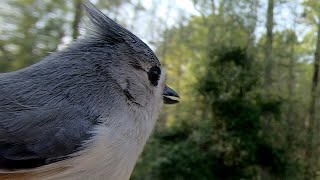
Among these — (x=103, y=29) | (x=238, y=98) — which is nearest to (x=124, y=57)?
(x=103, y=29)

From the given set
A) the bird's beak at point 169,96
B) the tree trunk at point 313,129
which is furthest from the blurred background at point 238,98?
the bird's beak at point 169,96

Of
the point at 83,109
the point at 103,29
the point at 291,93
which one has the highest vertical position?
the point at 291,93

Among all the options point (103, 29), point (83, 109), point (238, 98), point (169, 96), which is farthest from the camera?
point (238, 98)

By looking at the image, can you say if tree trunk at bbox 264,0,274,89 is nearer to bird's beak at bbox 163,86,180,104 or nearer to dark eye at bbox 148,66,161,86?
bird's beak at bbox 163,86,180,104

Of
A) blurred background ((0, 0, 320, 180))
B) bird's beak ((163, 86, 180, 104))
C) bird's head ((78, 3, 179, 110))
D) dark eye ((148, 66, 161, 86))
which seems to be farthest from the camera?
blurred background ((0, 0, 320, 180))

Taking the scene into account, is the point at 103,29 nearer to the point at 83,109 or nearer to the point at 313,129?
the point at 83,109

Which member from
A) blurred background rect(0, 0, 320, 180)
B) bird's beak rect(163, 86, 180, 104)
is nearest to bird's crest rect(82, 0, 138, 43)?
bird's beak rect(163, 86, 180, 104)

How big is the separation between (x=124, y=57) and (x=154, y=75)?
0.14 meters

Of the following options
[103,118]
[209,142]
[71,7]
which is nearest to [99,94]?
[103,118]

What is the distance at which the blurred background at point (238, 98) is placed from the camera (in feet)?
19.6

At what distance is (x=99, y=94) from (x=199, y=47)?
579 centimetres

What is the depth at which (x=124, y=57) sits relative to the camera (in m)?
1.32

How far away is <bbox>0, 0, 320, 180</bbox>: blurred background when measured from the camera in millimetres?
5980

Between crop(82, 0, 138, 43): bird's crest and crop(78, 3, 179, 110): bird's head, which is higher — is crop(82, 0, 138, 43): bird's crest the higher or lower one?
the higher one
